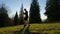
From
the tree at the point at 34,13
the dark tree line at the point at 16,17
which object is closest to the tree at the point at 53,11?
the tree at the point at 34,13

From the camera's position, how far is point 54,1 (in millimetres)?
39312

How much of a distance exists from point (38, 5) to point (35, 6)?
872 millimetres

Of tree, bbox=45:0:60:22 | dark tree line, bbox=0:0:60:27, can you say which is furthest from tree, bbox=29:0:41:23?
tree, bbox=45:0:60:22

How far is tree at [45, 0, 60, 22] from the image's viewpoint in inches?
1457

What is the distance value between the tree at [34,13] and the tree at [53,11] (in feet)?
8.81

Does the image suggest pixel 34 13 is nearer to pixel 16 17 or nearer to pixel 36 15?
pixel 36 15

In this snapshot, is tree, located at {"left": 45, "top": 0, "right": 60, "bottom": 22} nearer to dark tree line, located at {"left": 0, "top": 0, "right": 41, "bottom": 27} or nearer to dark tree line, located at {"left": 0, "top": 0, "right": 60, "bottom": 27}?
dark tree line, located at {"left": 0, "top": 0, "right": 60, "bottom": 27}

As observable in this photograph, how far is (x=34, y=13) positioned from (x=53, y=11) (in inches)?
216

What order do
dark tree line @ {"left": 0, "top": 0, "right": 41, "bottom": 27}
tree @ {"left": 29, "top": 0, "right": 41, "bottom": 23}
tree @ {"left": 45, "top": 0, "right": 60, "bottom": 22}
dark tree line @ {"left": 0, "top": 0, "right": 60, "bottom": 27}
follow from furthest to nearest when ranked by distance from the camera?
1. tree @ {"left": 29, "top": 0, "right": 41, "bottom": 23}
2. tree @ {"left": 45, "top": 0, "right": 60, "bottom": 22}
3. dark tree line @ {"left": 0, "top": 0, "right": 60, "bottom": 27}
4. dark tree line @ {"left": 0, "top": 0, "right": 41, "bottom": 27}

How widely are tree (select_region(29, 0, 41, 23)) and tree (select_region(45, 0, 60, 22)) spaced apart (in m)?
2.68

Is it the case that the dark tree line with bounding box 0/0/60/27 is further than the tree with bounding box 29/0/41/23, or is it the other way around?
the tree with bounding box 29/0/41/23

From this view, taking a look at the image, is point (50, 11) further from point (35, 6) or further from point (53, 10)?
point (35, 6)

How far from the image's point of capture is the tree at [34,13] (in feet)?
128

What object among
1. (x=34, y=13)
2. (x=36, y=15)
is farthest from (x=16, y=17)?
(x=36, y=15)
